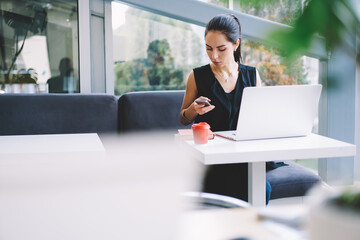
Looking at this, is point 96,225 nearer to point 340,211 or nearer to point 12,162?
point 340,211

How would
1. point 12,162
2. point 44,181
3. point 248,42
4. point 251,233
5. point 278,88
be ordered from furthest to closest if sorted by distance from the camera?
point 248,42, point 44,181, point 278,88, point 12,162, point 251,233

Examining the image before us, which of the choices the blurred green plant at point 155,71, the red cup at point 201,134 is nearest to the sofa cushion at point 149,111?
the blurred green plant at point 155,71

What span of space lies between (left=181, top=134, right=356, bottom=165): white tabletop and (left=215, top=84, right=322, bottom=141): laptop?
0.06 metres

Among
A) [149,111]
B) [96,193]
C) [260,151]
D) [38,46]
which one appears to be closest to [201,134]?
[260,151]

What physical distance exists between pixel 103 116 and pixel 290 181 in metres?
1.23

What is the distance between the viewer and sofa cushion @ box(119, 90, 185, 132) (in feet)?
9.02

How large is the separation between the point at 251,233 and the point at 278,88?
1.17 metres

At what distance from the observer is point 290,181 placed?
93.0 inches

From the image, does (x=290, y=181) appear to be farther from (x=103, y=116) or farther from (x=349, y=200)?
(x=349, y=200)

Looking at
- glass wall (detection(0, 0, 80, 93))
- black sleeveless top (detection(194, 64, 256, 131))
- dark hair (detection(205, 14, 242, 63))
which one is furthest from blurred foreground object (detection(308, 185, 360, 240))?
glass wall (detection(0, 0, 80, 93))

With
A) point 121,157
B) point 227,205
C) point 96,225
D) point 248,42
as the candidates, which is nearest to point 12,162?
point 96,225

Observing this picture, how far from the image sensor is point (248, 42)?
11.4 ft

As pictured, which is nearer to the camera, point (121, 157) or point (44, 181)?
point (44, 181)

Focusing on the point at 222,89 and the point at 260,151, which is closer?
the point at 260,151
